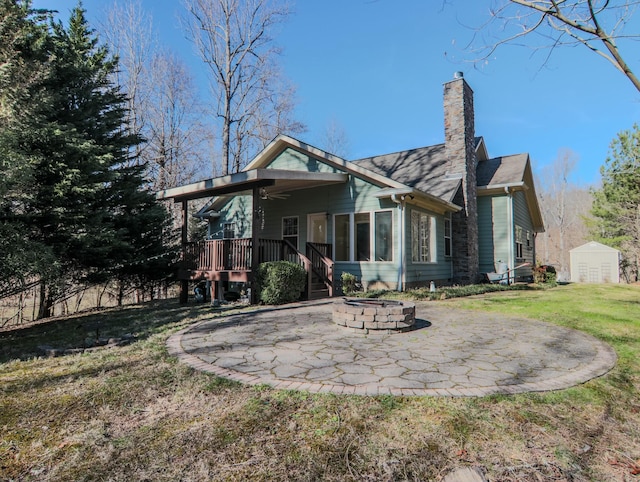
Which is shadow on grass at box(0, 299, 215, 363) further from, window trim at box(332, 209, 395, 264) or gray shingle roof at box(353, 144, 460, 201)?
gray shingle roof at box(353, 144, 460, 201)

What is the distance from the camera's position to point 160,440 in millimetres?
2354

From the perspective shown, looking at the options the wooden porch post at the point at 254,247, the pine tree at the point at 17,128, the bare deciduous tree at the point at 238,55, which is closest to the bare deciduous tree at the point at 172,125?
the bare deciduous tree at the point at 238,55

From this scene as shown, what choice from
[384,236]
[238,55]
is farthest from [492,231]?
Answer: [238,55]

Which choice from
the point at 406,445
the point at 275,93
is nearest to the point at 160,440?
the point at 406,445

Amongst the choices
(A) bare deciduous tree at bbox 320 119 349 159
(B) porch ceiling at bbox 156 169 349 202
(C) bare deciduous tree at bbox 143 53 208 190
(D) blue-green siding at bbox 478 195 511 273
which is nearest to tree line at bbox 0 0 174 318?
(B) porch ceiling at bbox 156 169 349 202

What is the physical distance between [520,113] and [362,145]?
21727 millimetres

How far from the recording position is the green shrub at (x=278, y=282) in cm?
862

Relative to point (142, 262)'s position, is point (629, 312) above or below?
below

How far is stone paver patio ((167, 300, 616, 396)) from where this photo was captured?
10.8 feet

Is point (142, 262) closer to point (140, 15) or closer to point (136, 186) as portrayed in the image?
point (136, 186)

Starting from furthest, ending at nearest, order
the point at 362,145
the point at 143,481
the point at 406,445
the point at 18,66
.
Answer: the point at 362,145, the point at 18,66, the point at 406,445, the point at 143,481

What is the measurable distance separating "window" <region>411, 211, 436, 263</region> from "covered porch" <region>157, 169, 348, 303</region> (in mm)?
2599

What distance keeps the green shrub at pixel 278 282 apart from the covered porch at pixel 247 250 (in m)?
0.32

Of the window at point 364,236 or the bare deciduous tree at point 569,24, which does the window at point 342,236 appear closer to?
the window at point 364,236
